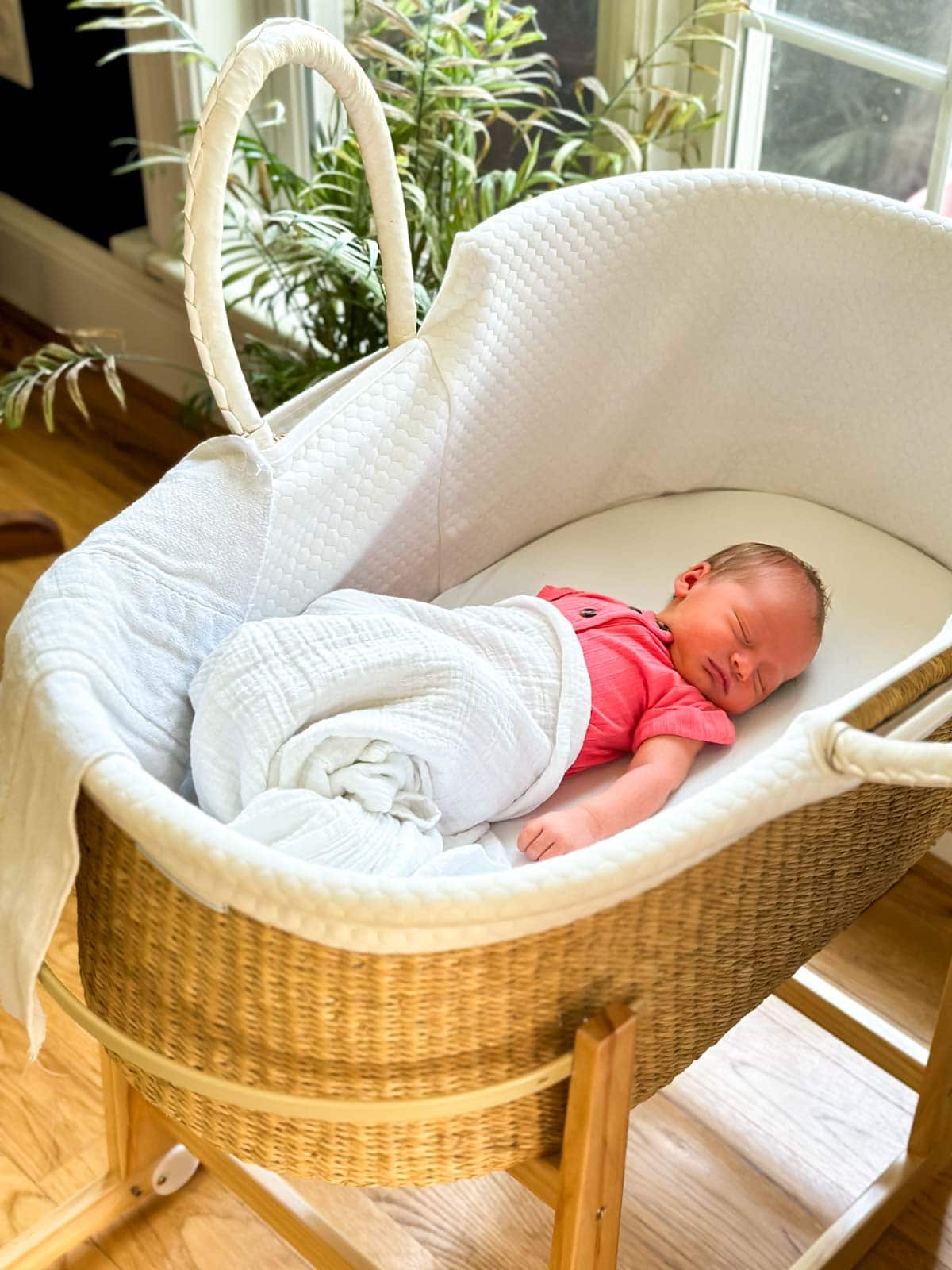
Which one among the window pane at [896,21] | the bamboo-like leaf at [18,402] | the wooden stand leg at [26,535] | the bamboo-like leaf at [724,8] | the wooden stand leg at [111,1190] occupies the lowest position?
the wooden stand leg at [111,1190]

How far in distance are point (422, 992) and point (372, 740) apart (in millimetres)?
269

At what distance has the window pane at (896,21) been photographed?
4.97 ft

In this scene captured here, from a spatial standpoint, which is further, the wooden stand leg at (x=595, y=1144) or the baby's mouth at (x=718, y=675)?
the baby's mouth at (x=718, y=675)

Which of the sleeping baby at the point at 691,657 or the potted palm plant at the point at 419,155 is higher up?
the potted palm plant at the point at 419,155

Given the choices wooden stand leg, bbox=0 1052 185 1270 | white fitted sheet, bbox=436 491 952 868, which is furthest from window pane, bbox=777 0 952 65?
wooden stand leg, bbox=0 1052 185 1270

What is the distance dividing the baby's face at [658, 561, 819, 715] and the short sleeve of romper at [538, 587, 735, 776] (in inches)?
0.6

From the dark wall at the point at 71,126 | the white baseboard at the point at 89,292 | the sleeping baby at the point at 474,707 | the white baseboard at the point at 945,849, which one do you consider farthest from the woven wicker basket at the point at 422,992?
the dark wall at the point at 71,126

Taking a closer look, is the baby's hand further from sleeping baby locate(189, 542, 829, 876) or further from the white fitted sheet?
the white fitted sheet

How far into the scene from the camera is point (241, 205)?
1.94 m

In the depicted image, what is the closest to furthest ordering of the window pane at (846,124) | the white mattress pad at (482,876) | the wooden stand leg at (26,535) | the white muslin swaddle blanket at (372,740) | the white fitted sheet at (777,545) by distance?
the white mattress pad at (482,876), the white muslin swaddle blanket at (372,740), the white fitted sheet at (777,545), the window pane at (846,124), the wooden stand leg at (26,535)

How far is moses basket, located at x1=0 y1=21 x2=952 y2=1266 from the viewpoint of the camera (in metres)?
0.81

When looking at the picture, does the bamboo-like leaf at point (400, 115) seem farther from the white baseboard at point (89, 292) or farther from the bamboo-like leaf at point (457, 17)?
the white baseboard at point (89, 292)

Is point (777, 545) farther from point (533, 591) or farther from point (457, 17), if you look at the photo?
point (457, 17)

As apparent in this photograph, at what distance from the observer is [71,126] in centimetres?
237
